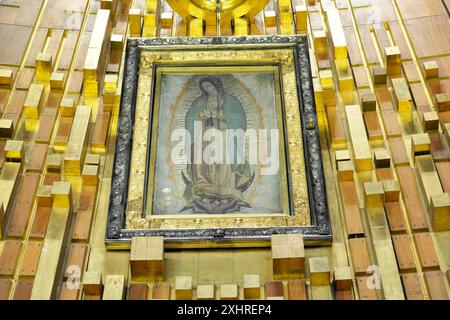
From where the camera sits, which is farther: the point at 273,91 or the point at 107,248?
the point at 273,91

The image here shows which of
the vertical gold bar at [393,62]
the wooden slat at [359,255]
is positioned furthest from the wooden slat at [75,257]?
the vertical gold bar at [393,62]

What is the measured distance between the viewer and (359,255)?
30.5 feet

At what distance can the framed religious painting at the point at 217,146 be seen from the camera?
9.60m

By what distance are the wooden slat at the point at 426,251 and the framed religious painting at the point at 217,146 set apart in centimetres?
100

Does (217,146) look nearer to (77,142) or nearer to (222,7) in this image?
(77,142)

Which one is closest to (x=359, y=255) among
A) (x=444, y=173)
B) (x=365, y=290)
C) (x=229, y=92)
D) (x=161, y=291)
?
(x=365, y=290)

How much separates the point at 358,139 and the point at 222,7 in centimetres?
279

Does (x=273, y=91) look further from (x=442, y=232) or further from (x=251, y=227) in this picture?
(x=442, y=232)

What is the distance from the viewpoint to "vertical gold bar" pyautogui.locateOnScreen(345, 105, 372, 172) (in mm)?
9977

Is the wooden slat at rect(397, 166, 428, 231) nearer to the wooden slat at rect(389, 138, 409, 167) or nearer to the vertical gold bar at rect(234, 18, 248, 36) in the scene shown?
the wooden slat at rect(389, 138, 409, 167)

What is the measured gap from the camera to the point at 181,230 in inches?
375
